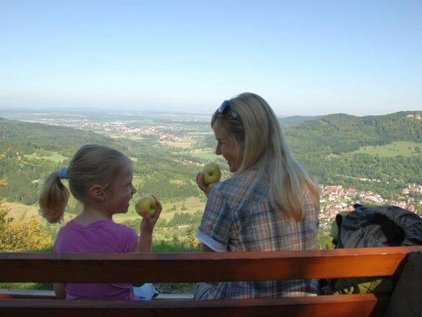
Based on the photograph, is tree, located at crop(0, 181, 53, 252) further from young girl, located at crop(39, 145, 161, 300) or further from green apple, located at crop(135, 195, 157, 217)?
young girl, located at crop(39, 145, 161, 300)

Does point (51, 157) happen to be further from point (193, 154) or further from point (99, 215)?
point (99, 215)

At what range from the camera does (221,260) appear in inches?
56.5

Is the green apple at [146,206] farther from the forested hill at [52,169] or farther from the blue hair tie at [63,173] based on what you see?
the forested hill at [52,169]

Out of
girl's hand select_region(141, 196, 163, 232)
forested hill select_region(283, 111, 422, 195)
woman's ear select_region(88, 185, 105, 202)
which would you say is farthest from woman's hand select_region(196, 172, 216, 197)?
forested hill select_region(283, 111, 422, 195)

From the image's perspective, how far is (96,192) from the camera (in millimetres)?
2053

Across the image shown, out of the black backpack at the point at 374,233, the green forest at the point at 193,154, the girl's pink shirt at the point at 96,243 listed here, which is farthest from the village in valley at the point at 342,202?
the green forest at the point at 193,154

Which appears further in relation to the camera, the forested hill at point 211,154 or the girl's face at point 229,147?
the forested hill at point 211,154

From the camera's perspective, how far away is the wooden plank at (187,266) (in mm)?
1386

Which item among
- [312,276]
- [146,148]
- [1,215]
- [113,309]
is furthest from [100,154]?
[146,148]

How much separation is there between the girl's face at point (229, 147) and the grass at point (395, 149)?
56.7 metres

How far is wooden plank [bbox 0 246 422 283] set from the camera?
1.39 meters

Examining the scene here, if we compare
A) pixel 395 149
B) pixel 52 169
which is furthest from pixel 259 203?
pixel 395 149

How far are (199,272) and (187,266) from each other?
0.05m

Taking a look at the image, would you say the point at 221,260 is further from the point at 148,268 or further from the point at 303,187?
the point at 303,187
